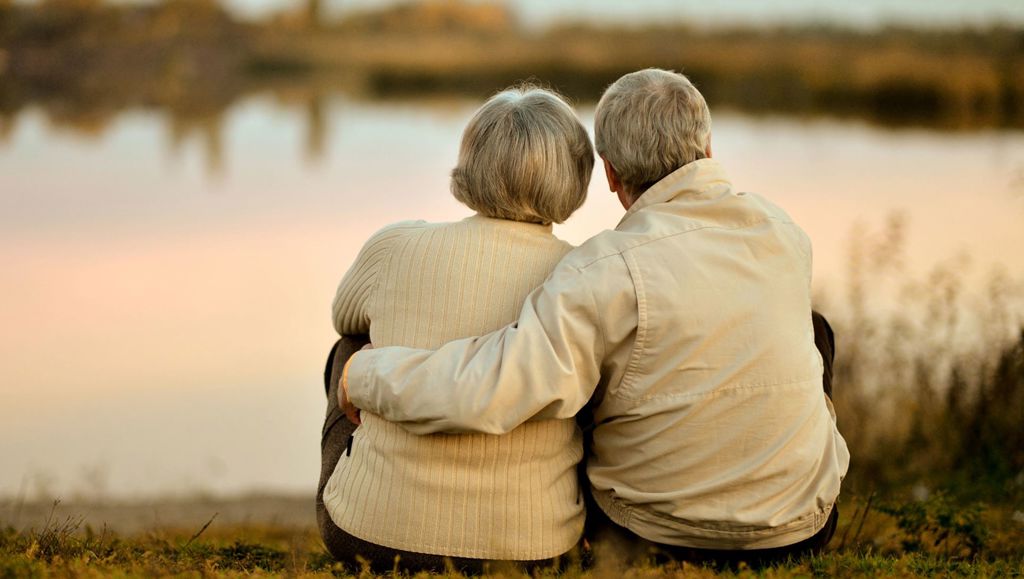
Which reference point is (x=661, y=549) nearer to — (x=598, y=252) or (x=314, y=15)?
(x=598, y=252)

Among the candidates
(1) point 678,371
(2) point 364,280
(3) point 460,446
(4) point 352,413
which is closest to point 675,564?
(1) point 678,371

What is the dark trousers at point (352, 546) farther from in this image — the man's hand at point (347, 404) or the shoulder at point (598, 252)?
the shoulder at point (598, 252)

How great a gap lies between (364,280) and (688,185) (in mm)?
811

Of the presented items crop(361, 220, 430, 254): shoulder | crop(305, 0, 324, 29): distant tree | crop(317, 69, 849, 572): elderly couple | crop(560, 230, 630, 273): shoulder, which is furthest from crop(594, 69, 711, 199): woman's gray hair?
crop(305, 0, 324, 29): distant tree

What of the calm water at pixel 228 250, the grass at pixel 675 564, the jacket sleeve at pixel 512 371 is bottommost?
the calm water at pixel 228 250

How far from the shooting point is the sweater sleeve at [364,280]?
2.83 metres

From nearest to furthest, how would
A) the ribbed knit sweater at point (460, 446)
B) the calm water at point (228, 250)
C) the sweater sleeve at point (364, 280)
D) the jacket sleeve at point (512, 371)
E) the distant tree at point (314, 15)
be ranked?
the jacket sleeve at point (512, 371)
the ribbed knit sweater at point (460, 446)
the sweater sleeve at point (364, 280)
the calm water at point (228, 250)
the distant tree at point (314, 15)

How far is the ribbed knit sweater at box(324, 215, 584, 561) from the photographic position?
8.95ft

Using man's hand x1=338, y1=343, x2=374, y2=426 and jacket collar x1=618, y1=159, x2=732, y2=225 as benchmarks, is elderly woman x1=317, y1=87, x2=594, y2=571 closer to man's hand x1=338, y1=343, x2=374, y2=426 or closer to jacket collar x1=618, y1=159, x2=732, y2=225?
man's hand x1=338, y1=343, x2=374, y2=426

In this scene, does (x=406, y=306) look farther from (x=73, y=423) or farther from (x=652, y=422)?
(x=73, y=423)

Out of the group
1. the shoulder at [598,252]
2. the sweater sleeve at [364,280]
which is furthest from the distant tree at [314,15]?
the shoulder at [598,252]

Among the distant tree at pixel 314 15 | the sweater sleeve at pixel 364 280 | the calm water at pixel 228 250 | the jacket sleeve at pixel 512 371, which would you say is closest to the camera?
the jacket sleeve at pixel 512 371

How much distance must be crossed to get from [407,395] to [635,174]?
2.54 feet

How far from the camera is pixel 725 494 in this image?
107 inches
